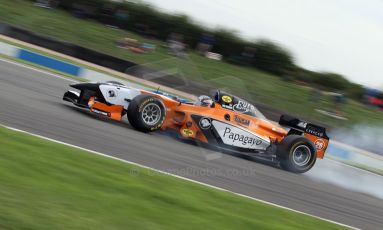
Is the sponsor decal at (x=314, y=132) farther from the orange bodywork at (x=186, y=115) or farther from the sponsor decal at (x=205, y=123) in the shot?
the sponsor decal at (x=205, y=123)

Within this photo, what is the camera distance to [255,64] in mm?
25688

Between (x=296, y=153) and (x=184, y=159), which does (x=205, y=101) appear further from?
(x=296, y=153)

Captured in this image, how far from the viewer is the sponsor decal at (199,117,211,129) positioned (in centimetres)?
957

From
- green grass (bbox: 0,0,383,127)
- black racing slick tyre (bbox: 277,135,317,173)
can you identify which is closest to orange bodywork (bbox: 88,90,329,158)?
black racing slick tyre (bbox: 277,135,317,173)

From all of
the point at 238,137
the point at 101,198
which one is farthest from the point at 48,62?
the point at 101,198

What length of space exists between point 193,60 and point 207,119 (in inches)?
546

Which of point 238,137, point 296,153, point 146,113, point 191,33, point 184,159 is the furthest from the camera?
point 191,33

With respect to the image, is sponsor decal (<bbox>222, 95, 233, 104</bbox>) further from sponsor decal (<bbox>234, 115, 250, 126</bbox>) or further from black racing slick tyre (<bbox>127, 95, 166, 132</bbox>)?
black racing slick tyre (<bbox>127, 95, 166, 132</bbox>)

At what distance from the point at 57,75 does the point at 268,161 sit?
7.01 m

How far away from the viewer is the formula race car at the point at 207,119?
30.7 ft

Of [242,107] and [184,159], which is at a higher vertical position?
[242,107]

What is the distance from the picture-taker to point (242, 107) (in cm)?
990

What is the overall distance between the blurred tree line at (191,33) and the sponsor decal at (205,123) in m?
15.9

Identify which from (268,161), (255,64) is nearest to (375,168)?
(268,161)
